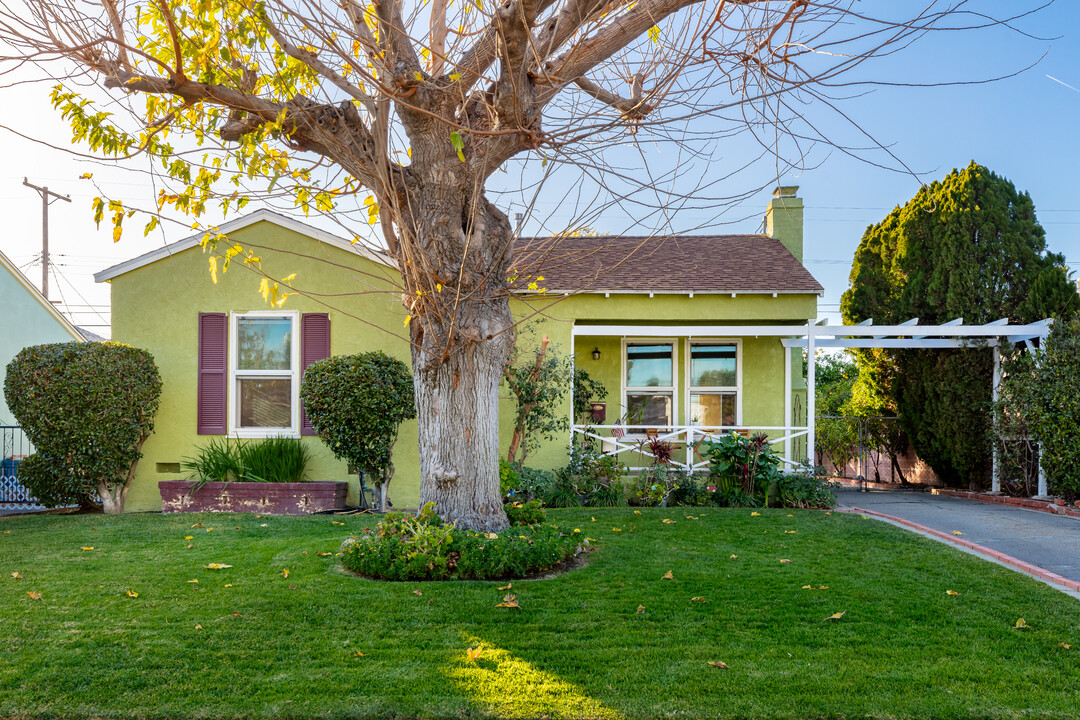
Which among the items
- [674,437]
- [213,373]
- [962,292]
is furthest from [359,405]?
[962,292]

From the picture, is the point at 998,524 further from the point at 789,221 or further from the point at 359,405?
the point at 359,405

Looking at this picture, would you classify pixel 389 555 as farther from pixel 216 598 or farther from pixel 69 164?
pixel 69 164

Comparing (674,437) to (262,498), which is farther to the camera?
(674,437)

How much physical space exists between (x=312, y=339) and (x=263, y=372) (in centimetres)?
91

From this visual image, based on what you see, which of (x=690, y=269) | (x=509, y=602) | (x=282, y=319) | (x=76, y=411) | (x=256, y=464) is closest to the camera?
Answer: (x=509, y=602)

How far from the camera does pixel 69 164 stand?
5.64m

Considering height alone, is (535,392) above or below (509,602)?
above

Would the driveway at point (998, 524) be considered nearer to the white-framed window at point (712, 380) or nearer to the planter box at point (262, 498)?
the white-framed window at point (712, 380)

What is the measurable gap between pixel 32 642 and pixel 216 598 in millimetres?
1174

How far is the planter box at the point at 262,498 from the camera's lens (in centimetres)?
1012

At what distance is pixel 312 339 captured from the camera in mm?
10992

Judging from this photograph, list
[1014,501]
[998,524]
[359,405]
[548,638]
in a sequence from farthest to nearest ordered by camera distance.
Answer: [1014,501]
[359,405]
[998,524]
[548,638]

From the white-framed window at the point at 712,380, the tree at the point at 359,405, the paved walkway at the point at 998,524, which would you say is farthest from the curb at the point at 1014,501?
the tree at the point at 359,405

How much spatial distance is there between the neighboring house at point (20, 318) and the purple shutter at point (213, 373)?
25.6 feet
